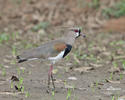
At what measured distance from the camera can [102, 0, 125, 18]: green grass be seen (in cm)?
1263

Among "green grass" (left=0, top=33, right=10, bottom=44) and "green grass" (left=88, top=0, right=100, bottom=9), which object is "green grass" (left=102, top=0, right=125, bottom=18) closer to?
"green grass" (left=88, top=0, right=100, bottom=9)

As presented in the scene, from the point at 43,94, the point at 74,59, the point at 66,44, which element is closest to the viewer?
the point at 43,94

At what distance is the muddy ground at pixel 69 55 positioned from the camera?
6.26 metres

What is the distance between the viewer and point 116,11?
504 inches

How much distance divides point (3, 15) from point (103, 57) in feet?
17.9

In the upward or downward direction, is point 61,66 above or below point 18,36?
below

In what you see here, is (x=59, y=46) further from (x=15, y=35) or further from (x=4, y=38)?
(x=15, y=35)

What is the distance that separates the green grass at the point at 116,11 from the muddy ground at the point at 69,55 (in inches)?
5.8

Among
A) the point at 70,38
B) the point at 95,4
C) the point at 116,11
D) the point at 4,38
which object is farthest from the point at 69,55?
the point at 95,4

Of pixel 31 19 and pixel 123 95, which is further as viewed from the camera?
pixel 31 19

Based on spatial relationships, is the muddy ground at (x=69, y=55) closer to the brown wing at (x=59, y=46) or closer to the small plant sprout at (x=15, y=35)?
the small plant sprout at (x=15, y=35)

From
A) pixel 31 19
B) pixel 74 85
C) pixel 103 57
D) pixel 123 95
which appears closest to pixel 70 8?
pixel 31 19

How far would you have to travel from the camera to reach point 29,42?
11.0 metres

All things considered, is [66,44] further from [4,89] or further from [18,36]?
[18,36]
